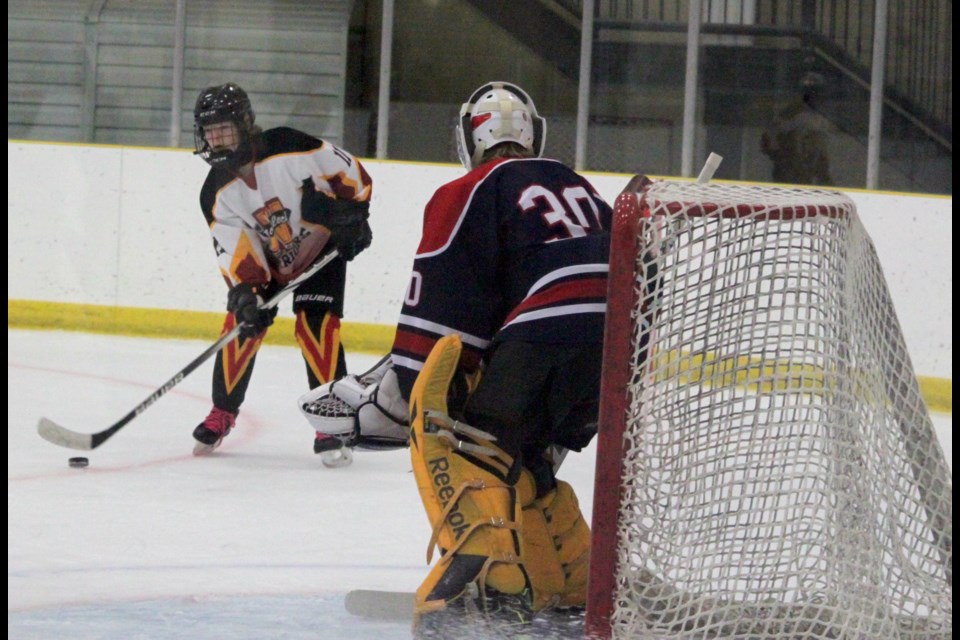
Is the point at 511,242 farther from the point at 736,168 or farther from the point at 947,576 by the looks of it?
the point at 736,168

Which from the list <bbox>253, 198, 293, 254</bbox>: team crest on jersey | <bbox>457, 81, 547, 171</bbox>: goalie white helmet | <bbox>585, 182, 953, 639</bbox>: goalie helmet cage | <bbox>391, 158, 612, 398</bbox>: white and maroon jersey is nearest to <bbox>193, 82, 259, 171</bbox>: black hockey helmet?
<bbox>253, 198, 293, 254</bbox>: team crest on jersey

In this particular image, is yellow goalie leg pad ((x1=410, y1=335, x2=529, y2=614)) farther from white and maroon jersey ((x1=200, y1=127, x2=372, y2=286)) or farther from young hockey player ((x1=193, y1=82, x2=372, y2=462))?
white and maroon jersey ((x1=200, y1=127, x2=372, y2=286))

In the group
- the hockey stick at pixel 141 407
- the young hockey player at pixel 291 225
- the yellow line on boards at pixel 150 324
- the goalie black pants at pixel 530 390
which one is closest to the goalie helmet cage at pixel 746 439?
the goalie black pants at pixel 530 390

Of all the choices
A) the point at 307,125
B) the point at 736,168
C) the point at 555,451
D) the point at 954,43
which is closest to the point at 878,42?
the point at 954,43

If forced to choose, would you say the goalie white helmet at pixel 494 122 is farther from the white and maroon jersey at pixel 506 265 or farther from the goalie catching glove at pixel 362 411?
the goalie catching glove at pixel 362 411

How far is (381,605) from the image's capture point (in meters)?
2.02

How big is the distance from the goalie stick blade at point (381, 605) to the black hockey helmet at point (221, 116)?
4.54ft

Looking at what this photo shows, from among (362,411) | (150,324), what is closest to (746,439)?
(362,411)

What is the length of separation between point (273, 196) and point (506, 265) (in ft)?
4.76

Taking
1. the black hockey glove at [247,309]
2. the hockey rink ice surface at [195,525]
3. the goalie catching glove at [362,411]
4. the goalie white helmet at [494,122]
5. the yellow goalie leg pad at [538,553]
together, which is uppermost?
the goalie white helmet at [494,122]

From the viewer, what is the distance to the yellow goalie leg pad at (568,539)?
209cm

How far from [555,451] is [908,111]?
337 centimetres

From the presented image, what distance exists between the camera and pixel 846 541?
1.80m

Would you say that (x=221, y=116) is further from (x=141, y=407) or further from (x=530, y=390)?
(x=530, y=390)
